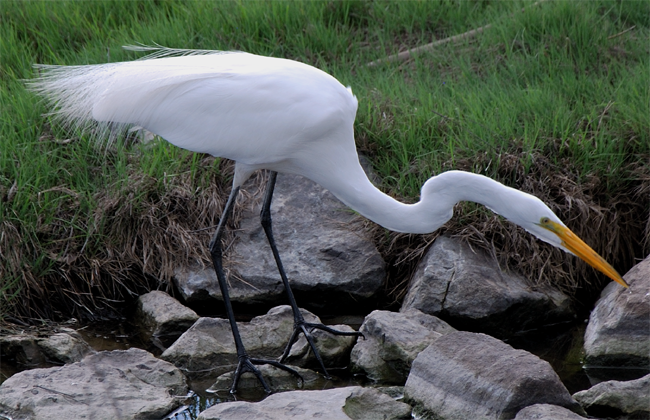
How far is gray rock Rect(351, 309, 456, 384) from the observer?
3395 millimetres

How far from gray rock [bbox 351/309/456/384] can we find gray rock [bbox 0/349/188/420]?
88cm

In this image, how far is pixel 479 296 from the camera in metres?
3.88

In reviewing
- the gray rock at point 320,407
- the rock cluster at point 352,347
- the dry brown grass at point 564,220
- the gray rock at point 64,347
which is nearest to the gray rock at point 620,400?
the rock cluster at point 352,347

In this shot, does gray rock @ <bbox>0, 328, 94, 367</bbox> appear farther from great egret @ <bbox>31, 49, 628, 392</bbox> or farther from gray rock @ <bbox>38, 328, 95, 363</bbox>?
great egret @ <bbox>31, 49, 628, 392</bbox>

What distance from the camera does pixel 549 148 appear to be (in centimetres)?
437

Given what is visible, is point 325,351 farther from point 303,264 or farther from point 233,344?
point 303,264

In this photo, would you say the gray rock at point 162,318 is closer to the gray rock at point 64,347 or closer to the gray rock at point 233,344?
the gray rock at point 233,344

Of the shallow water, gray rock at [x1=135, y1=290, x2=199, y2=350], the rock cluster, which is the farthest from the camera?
gray rock at [x1=135, y1=290, x2=199, y2=350]

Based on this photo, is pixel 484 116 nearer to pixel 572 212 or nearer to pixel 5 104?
pixel 572 212

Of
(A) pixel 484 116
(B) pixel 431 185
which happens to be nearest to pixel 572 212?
(A) pixel 484 116

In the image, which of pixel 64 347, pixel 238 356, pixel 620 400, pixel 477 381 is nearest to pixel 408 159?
pixel 238 356

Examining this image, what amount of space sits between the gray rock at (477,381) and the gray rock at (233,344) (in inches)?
25.8

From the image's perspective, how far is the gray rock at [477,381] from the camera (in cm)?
282

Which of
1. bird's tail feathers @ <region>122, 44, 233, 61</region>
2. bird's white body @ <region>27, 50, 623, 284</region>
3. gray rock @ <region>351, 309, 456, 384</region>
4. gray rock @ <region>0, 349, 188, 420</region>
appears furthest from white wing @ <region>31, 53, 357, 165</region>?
gray rock @ <region>0, 349, 188, 420</region>
